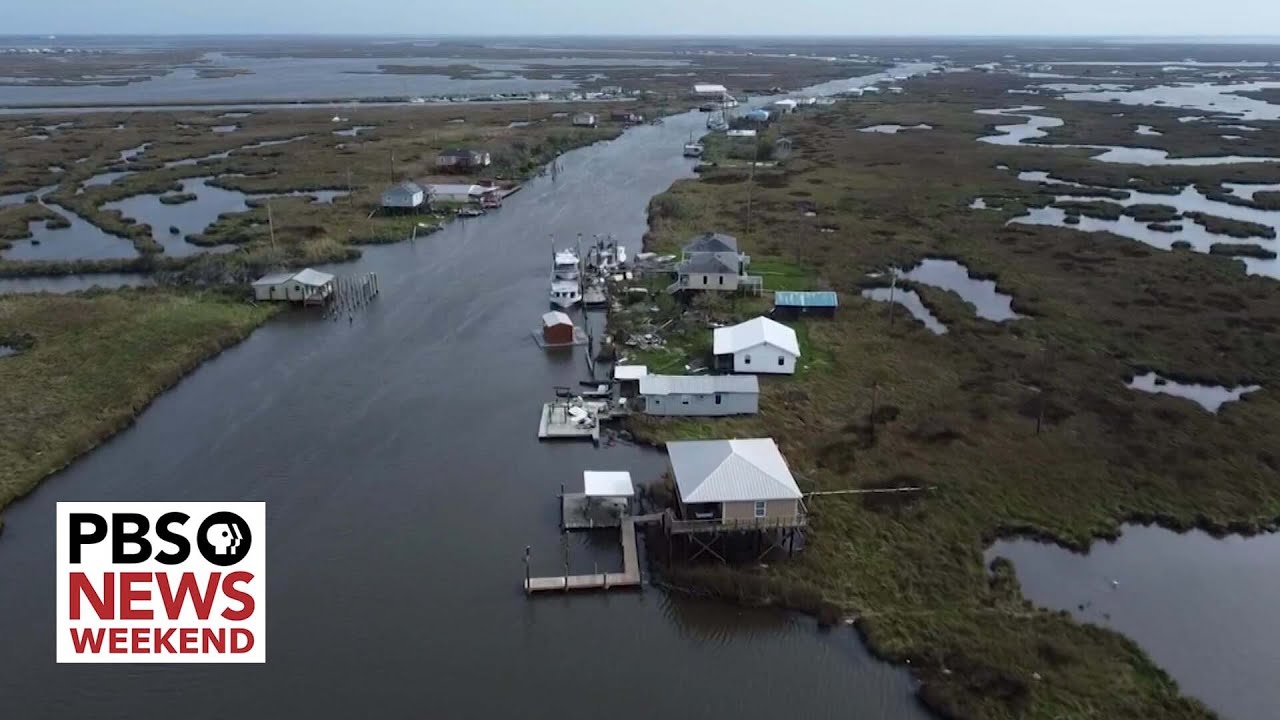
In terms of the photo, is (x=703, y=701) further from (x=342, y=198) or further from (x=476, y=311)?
(x=342, y=198)

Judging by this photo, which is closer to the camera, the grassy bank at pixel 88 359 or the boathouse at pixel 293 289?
the grassy bank at pixel 88 359

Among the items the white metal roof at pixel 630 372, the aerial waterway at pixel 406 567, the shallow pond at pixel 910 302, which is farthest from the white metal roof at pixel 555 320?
the shallow pond at pixel 910 302

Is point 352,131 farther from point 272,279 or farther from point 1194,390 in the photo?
point 1194,390

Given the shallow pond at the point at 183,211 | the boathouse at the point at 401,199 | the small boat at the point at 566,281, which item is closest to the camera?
the small boat at the point at 566,281

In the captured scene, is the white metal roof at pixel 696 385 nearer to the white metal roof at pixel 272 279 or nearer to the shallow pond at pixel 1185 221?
the white metal roof at pixel 272 279

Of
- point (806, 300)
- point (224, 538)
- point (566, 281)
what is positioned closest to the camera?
point (224, 538)

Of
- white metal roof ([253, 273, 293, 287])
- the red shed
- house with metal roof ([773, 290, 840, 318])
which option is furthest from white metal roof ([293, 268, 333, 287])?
house with metal roof ([773, 290, 840, 318])

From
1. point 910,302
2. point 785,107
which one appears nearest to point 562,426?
point 910,302
